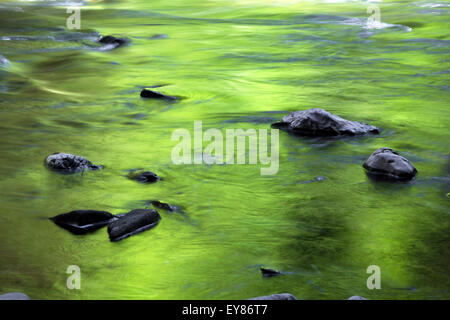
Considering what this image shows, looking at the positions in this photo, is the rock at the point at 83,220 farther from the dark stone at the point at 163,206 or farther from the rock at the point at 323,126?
the rock at the point at 323,126

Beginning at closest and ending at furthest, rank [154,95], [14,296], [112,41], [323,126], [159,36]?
[14,296], [323,126], [154,95], [112,41], [159,36]

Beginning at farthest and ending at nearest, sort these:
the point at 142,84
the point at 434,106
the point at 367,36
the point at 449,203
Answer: the point at 367,36, the point at 142,84, the point at 434,106, the point at 449,203

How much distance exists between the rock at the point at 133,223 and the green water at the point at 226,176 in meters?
0.05

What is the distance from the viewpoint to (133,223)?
8.96 feet

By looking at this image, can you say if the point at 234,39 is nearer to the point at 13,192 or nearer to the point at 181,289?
the point at 13,192

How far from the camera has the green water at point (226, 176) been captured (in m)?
2.40

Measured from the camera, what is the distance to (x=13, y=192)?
322cm

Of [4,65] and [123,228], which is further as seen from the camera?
[4,65]

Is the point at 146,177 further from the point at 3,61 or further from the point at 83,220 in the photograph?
the point at 3,61

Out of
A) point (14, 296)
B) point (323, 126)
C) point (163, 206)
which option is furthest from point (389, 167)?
point (14, 296)

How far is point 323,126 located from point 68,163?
5.83ft

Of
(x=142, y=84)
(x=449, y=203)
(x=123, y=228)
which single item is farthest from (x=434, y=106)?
(x=123, y=228)

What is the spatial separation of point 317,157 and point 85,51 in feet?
16.5

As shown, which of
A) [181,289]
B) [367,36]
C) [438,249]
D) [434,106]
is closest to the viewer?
[181,289]
